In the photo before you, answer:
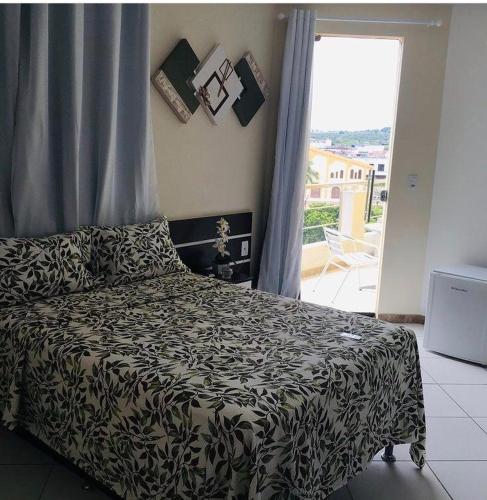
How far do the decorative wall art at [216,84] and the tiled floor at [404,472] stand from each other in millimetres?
2329

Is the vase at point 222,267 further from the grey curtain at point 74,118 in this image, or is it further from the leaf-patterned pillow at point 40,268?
the leaf-patterned pillow at point 40,268

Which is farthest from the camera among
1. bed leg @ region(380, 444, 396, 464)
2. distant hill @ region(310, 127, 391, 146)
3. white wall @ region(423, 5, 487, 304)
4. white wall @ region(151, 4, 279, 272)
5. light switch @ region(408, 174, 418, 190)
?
distant hill @ region(310, 127, 391, 146)

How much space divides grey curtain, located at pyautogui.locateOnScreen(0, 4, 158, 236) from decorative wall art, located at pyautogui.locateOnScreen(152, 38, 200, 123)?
205mm

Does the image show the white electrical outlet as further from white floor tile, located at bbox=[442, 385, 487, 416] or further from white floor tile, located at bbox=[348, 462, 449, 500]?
white floor tile, located at bbox=[348, 462, 449, 500]

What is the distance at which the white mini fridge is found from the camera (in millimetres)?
3598

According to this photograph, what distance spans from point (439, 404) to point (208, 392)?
1.86 metres

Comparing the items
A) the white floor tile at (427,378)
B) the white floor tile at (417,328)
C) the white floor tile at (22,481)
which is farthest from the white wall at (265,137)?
the white floor tile at (22,481)

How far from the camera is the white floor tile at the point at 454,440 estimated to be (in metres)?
2.53

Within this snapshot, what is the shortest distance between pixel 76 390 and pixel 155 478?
46 cm

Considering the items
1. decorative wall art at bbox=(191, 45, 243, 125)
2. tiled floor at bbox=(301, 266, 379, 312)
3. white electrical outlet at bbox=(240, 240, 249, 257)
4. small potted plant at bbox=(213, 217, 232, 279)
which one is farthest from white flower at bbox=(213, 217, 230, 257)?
tiled floor at bbox=(301, 266, 379, 312)

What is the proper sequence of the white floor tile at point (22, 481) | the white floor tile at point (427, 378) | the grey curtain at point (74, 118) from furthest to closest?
the white floor tile at point (427, 378)
the grey curtain at point (74, 118)
the white floor tile at point (22, 481)

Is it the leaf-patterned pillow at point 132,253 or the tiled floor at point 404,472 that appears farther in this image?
the leaf-patterned pillow at point 132,253

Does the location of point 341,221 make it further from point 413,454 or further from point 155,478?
point 155,478

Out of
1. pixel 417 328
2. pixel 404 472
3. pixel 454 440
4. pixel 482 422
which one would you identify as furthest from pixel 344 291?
pixel 404 472
